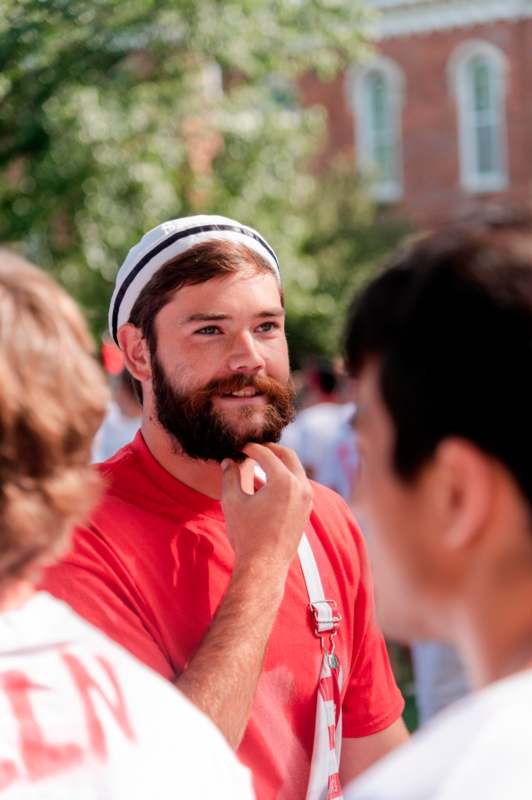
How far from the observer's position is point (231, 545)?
232 cm

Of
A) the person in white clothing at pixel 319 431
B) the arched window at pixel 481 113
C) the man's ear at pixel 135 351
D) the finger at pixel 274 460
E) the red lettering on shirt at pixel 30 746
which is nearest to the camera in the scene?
the red lettering on shirt at pixel 30 746

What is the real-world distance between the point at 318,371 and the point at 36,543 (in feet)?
26.4

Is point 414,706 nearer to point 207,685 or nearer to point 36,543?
point 207,685

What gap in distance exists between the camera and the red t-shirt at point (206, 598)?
7.34 ft

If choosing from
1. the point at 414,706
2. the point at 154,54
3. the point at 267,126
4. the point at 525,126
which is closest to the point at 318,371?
the point at 414,706

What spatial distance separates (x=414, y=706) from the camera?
795 centimetres

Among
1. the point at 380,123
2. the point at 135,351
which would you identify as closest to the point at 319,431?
the point at 135,351

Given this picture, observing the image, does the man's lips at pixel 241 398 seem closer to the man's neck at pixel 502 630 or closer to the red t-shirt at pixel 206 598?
the red t-shirt at pixel 206 598

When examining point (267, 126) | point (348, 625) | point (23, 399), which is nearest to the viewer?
point (23, 399)

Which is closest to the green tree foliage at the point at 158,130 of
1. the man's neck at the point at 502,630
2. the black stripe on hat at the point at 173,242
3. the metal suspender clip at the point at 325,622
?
the black stripe on hat at the point at 173,242

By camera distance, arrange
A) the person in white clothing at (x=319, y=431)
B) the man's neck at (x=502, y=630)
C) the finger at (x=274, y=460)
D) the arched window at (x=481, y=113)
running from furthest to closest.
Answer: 1. the arched window at (x=481, y=113)
2. the person in white clothing at (x=319, y=431)
3. the finger at (x=274, y=460)
4. the man's neck at (x=502, y=630)

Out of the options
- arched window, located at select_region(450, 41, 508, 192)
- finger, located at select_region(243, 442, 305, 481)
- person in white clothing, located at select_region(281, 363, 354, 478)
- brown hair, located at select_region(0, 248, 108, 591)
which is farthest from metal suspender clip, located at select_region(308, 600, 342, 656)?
arched window, located at select_region(450, 41, 508, 192)

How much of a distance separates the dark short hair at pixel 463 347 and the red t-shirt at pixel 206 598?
1060 mm

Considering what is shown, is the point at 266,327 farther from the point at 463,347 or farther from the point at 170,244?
the point at 463,347
